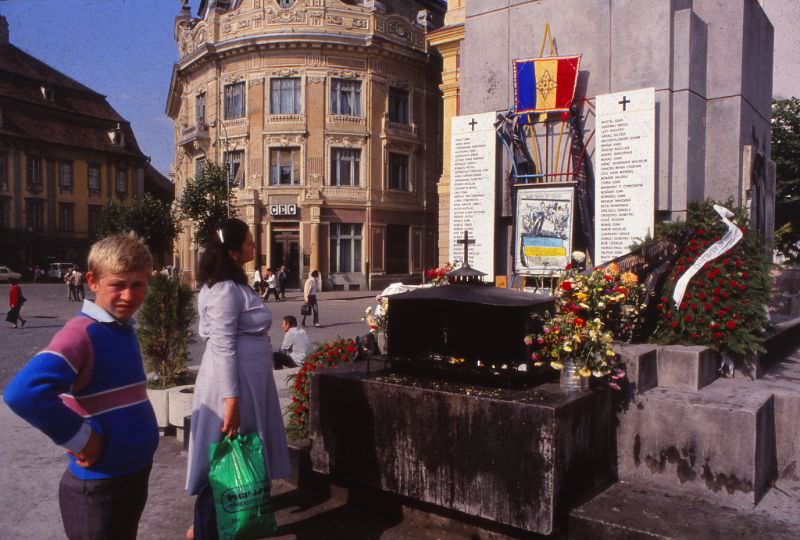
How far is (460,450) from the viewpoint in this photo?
4000 mm

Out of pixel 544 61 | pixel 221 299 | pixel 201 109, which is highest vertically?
pixel 201 109

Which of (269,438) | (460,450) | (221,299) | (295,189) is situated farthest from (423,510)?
(295,189)

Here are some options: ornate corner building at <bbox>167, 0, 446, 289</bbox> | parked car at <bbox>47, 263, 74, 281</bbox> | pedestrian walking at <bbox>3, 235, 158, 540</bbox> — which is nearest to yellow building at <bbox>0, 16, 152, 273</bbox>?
parked car at <bbox>47, 263, 74, 281</bbox>

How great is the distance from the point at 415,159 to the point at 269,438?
116ft

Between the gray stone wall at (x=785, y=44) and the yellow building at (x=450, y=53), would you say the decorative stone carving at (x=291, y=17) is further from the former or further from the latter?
the gray stone wall at (x=785, y=44)

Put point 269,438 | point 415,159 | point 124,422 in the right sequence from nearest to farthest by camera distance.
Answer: point 124,422, point 269,438, point 415,159

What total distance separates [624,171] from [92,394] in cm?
595

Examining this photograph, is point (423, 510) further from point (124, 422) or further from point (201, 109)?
point (201, 109)

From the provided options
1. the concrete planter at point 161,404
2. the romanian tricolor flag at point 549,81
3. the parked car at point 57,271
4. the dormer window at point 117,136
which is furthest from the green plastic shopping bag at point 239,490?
the dormer window at point 117,136

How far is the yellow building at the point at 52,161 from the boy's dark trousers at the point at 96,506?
50893mm

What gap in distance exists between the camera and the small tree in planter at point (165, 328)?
22.0 feet

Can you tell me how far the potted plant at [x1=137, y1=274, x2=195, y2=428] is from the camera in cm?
671

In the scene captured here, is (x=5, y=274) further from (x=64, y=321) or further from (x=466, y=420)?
(x=466, y=420)

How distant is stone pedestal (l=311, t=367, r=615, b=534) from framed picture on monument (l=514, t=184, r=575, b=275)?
11.1 feet
